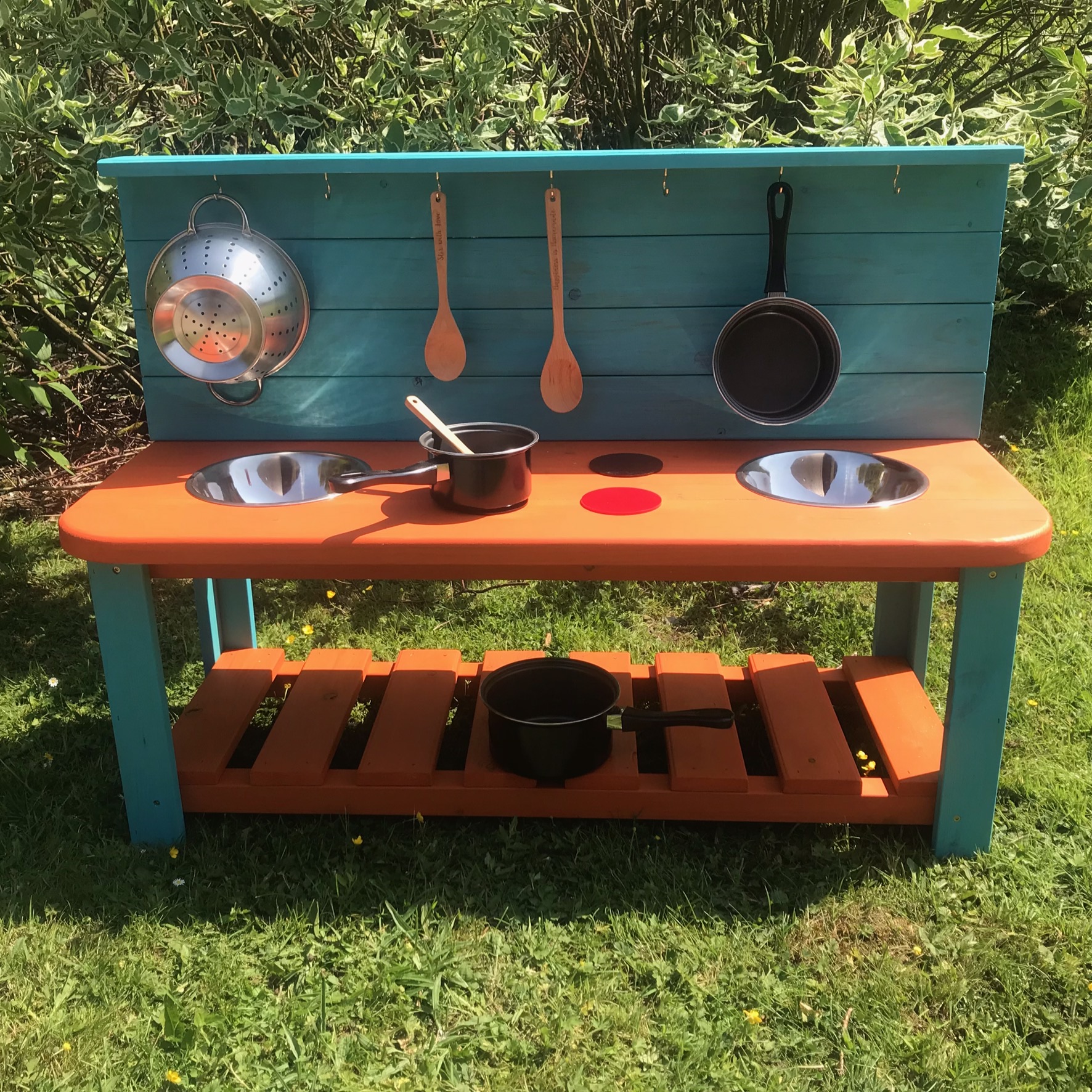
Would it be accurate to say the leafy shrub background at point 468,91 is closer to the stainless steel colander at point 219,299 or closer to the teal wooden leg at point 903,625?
the stainless steel colander at point 219,299

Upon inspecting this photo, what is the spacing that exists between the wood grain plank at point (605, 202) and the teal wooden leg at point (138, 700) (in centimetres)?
95

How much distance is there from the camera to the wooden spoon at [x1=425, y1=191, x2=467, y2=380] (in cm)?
258

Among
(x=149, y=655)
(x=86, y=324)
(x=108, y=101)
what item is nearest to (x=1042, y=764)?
(x=149, y=655)

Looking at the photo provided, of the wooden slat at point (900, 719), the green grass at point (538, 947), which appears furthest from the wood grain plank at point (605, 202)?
the green grass at point (538, 947)

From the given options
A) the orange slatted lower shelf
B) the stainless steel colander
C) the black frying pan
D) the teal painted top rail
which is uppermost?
the teal painted top rail

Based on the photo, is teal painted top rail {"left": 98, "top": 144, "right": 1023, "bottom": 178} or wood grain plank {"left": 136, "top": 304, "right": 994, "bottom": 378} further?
wood grain plank {"left": 136, "top": 304, "right": 994, "bottom": 378}

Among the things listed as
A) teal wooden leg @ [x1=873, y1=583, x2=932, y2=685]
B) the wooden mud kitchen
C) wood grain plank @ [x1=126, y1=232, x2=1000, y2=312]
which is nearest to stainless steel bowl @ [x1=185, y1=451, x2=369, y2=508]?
the wooden mud kitchen

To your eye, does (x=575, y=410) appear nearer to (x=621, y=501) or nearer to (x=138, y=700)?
(x=621, y=501)

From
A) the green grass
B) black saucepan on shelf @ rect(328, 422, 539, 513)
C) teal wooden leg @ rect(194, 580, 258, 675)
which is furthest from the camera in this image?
teal wooden leg @ rect(194, 580, 258, 675)

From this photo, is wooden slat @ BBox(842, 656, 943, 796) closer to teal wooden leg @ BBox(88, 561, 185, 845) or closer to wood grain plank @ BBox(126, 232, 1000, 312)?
wood grain plank @ BBox(126, 232, 1000, 312)

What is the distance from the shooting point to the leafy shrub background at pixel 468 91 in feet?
9.79

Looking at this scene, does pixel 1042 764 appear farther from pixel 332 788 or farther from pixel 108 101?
pixel 108 101

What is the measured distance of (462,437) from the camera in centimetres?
260

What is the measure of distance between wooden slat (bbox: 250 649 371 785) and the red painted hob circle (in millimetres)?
946
